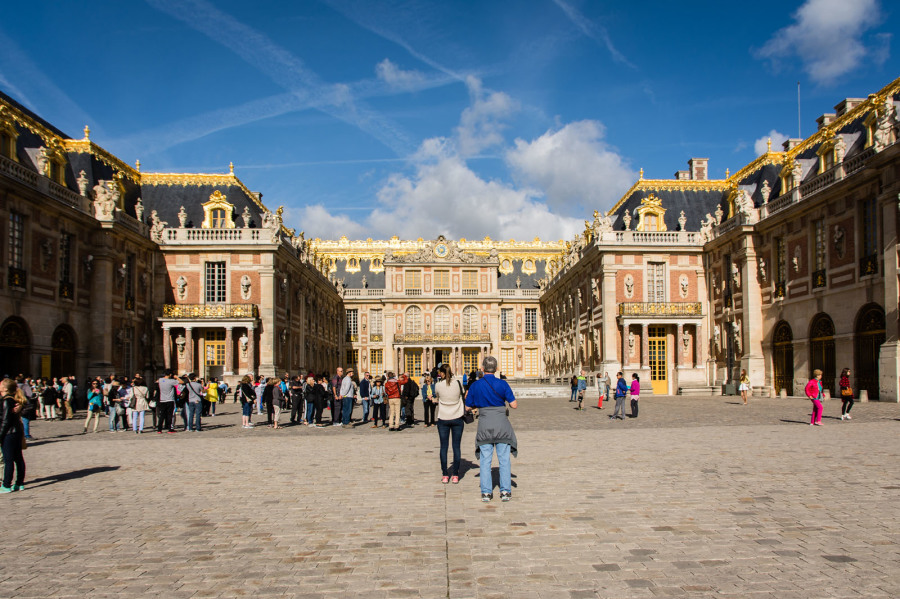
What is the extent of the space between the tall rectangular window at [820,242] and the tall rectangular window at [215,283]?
28.7m

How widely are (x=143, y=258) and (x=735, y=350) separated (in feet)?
101

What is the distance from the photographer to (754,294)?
109 feet

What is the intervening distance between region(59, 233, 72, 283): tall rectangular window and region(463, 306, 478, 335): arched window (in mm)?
Answer: 40100

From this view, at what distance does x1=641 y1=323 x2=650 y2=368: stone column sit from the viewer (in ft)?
126

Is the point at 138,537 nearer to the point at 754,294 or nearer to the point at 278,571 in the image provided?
the point at 278,571

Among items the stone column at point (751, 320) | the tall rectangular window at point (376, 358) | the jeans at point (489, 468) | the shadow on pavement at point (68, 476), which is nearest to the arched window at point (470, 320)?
the tall rectangular window at point (376, 358)

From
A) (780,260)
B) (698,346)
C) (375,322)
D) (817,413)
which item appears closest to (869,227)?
(780,260)

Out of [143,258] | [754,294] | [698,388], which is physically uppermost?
[143,258]

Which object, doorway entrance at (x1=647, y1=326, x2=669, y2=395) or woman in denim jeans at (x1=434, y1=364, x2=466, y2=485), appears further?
doorway entrance at (x1=647, y1=326, x2=669, y2=395)

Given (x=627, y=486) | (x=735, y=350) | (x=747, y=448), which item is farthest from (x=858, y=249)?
(x=627, y=486)

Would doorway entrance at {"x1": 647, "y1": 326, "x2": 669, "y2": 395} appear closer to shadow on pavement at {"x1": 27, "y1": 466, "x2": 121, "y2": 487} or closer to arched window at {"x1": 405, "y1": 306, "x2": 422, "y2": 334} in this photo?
arched window at {"x1": 405, "y1": 306, "x2": 422, "y2": 334}

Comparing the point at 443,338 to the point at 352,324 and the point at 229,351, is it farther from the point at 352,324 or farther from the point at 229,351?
the point at 229,351

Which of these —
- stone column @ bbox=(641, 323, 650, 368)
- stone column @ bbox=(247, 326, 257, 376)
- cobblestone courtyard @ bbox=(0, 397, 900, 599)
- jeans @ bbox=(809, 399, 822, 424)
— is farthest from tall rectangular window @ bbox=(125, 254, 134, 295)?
jeans @ bbox=(809, 399, 822, 424)

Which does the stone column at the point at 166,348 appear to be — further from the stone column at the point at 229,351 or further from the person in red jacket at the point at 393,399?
the person in red jacket at the point at 393,399
